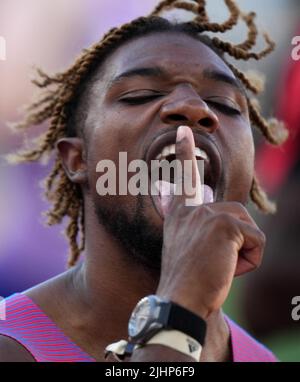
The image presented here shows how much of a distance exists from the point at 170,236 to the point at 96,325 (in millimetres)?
599

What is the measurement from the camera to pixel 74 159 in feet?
8.84

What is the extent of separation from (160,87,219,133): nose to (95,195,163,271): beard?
0.88ft

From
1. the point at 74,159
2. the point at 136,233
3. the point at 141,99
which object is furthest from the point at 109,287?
the point at 141,99

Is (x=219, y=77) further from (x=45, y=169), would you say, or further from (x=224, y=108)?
(x=45, y=169)

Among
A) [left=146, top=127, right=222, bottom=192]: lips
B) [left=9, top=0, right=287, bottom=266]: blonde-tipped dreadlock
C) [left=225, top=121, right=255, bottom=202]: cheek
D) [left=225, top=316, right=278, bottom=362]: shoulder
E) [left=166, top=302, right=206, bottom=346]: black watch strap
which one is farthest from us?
[left=9, top=0, right=287, bottom=266]: blonde-tipped dreadlock

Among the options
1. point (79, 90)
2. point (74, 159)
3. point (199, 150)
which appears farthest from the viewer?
point (79, 90)

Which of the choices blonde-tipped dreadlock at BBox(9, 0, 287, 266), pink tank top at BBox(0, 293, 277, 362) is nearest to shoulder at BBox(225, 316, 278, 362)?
pink tank top at BBox(0, 293, 277, 362)

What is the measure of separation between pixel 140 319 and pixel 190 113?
744 mm

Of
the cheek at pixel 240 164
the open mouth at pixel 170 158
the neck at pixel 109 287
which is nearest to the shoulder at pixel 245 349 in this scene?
the neck at pixel 109 287

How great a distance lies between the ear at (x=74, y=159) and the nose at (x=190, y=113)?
464 mm

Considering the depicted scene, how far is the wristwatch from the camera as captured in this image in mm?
1701

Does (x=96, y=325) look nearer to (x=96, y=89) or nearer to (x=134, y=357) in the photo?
(x=134, y=357)

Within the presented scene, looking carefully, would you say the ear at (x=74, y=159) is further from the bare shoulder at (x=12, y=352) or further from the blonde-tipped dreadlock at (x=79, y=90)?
the bare shoulder at (x=12, y=352)

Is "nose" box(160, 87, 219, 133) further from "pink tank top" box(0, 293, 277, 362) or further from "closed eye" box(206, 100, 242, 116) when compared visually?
"pink tank top" box(0, 293, 277, 362)
